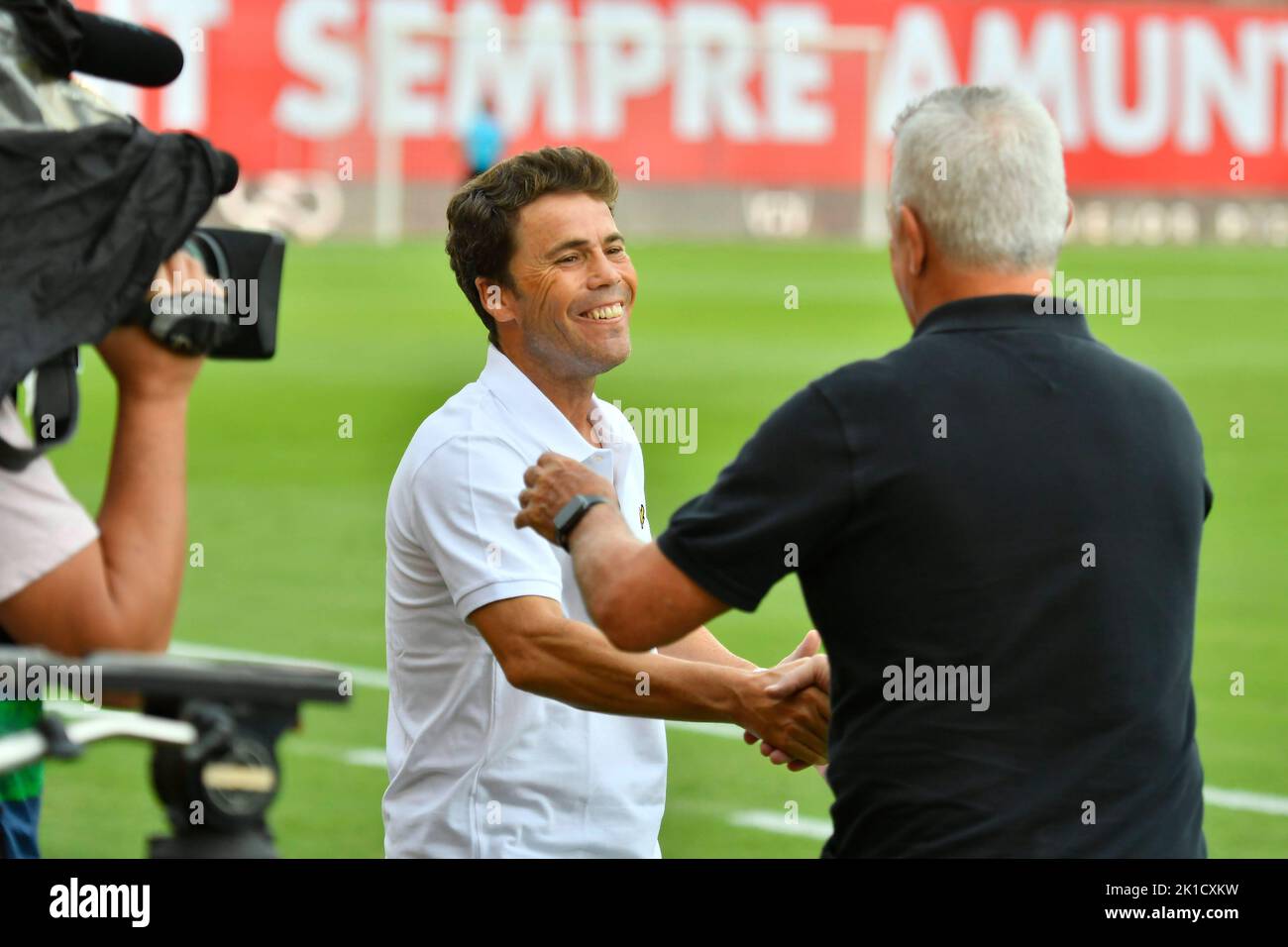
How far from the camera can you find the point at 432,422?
13.1 feet

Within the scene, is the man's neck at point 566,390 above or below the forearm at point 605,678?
above

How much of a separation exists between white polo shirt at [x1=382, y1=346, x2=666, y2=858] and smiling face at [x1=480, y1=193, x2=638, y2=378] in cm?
26

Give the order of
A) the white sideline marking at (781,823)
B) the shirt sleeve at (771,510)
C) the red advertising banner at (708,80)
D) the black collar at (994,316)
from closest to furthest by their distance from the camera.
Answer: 1. the shirt sleeve at (771,510)
2. the black collar at (994,316)
3. the white sideline marking at (781,823)
4. the red advertising banner at (708,80)

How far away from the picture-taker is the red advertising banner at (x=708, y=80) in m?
30.8

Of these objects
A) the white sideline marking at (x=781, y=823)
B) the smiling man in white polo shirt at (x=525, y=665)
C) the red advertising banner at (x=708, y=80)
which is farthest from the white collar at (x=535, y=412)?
the red advertising banner at (x=708, y=80)

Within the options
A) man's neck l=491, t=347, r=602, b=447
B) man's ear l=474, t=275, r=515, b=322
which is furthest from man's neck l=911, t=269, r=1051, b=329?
man's ear l=474, t=275, r=515, b=322

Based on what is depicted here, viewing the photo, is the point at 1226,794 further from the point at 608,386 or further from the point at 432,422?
the point at 608,386

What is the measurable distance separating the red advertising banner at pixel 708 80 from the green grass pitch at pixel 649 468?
7.31 feet

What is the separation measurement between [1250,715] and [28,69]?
22.9ft

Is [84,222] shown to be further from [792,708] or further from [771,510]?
[792,708]

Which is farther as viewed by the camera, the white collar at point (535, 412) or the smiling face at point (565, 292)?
the smiling face at point (565, 292)

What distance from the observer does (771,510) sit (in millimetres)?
2889

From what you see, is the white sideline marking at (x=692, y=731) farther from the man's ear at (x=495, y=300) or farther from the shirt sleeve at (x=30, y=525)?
the shirt sleeve at (x=30, y=525)
